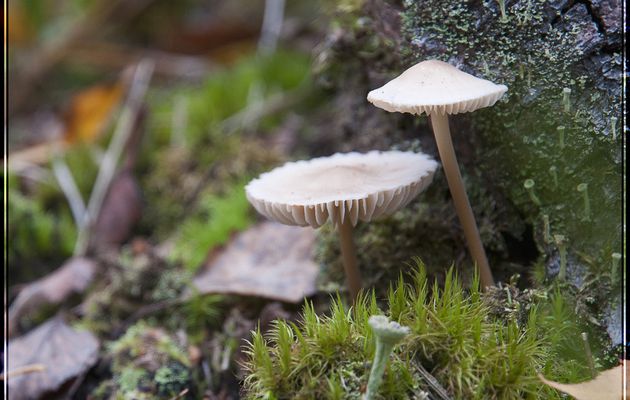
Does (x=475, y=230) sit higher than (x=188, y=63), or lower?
higher

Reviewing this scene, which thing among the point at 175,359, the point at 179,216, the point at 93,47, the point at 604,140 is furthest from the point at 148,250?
the point at 93,47

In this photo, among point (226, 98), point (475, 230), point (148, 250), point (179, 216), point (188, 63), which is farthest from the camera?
point (188, 63)

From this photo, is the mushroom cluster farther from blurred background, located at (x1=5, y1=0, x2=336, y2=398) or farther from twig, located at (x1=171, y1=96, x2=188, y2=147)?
twig, located at (x1=171, y1=96, x2=188, y2=147)

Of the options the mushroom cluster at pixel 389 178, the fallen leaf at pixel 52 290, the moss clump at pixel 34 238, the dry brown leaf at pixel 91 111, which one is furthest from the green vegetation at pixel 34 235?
the mushroom cluster at pixel 389 178

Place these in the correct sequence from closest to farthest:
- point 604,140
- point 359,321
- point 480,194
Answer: point 359,321
point 604,140
point 480,194

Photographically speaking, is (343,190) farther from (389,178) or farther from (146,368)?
(146,368)

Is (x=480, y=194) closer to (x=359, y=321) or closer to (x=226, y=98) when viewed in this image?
(x=359, y=321)

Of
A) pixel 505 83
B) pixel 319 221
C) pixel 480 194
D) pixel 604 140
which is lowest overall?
pixel 480 194
